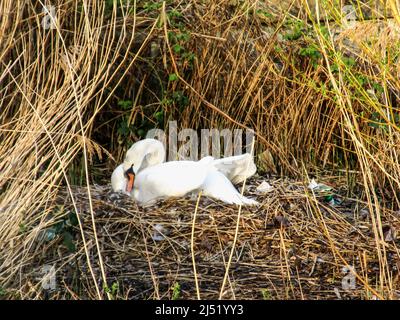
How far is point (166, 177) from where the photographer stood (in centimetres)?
393

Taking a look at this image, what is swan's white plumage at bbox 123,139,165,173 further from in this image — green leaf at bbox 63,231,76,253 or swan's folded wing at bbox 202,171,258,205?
green leaf at bbox 63,231,76,253

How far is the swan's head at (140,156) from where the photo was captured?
4.02m

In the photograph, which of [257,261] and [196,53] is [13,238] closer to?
[257,261]

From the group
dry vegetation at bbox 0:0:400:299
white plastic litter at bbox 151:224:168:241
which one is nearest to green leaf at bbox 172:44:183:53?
dry vegetation at bbox 0:0:400:299

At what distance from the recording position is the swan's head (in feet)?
13.2

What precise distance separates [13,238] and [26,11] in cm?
123

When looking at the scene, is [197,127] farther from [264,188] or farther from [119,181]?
[119,181]

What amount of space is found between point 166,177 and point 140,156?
8.2 inches

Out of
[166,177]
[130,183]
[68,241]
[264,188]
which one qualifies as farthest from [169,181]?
[68,241]

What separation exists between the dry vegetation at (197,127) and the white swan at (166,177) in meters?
0.08

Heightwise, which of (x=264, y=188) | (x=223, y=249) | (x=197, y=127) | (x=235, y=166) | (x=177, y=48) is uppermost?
(x=177, y=48)

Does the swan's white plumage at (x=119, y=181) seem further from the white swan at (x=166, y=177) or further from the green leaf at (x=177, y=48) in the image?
the green leaf at (x=177, y=48)
